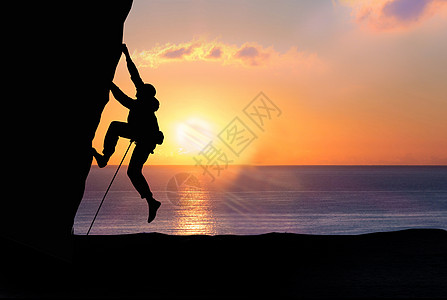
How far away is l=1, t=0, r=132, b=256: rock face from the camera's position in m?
9.91

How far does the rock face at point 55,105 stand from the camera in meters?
9.91

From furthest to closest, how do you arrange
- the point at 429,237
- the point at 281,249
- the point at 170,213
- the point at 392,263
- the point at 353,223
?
the point at 170,213 → the point at 353,223 → the point at 429,237 → the point at 281,249 → the point at 392,263

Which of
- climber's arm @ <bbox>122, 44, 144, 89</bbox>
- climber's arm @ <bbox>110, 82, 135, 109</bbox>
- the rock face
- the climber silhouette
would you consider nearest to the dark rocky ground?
the rock face

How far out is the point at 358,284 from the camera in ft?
31.0

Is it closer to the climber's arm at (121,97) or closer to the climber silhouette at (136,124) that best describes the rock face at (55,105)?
the climber's arm at (121,97)

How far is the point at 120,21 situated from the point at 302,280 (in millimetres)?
5481

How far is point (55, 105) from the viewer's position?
1005 centimetres

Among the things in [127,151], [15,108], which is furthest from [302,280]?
[15,108]

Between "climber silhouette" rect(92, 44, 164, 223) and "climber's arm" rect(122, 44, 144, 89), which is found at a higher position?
"climber's arm" rect(122, 44, 144, 89)

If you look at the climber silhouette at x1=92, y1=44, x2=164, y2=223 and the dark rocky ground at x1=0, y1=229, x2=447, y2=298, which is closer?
the dark rocky ground at x1=0, y1=229, x2=447, y2=298

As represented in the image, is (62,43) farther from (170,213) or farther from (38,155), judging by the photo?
(170,213)

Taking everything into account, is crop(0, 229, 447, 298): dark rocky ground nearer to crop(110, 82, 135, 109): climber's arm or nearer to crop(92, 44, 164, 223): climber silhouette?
crop(92, 44, 164, 223): climber silhouette

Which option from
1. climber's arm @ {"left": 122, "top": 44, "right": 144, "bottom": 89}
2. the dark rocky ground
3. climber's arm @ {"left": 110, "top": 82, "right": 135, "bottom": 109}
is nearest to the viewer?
the dark rocky ground

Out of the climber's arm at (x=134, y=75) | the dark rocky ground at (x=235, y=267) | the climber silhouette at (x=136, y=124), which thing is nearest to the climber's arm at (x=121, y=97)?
the climber silhouette at (x=136, y=124)
